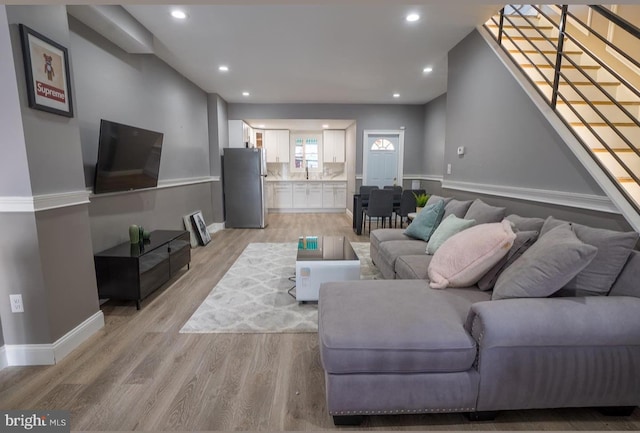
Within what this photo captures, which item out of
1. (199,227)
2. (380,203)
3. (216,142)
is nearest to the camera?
(199,227)

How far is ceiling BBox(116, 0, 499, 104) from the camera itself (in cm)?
282

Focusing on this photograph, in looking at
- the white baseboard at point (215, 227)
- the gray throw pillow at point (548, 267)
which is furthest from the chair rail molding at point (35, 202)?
the white baseboard at point (215, 227)

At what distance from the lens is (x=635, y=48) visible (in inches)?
108

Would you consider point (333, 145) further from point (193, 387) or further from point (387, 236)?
point (193, 387)

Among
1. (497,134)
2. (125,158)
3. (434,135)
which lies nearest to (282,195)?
(434,135)

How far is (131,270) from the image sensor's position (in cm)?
262

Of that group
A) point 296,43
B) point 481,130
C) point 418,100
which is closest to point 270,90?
point 296,43

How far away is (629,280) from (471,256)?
0.71 m

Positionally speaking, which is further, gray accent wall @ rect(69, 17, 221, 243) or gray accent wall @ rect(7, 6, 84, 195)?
gray accent wall @ rect(69, 17, 221, 243)

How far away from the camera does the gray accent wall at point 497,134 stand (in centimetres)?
219

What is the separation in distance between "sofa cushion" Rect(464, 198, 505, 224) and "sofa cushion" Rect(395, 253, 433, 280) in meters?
0.52

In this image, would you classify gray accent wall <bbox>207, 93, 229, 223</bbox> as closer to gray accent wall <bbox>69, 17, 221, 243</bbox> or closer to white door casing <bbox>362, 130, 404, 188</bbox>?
gray accent wall <bbox>69, 17, 221, 243</bbox>

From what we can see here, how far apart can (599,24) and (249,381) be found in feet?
15.1

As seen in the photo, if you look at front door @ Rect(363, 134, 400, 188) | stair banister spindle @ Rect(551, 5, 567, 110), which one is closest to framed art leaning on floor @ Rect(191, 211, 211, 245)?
front door @ Rect(363, 134, 400, 188)
